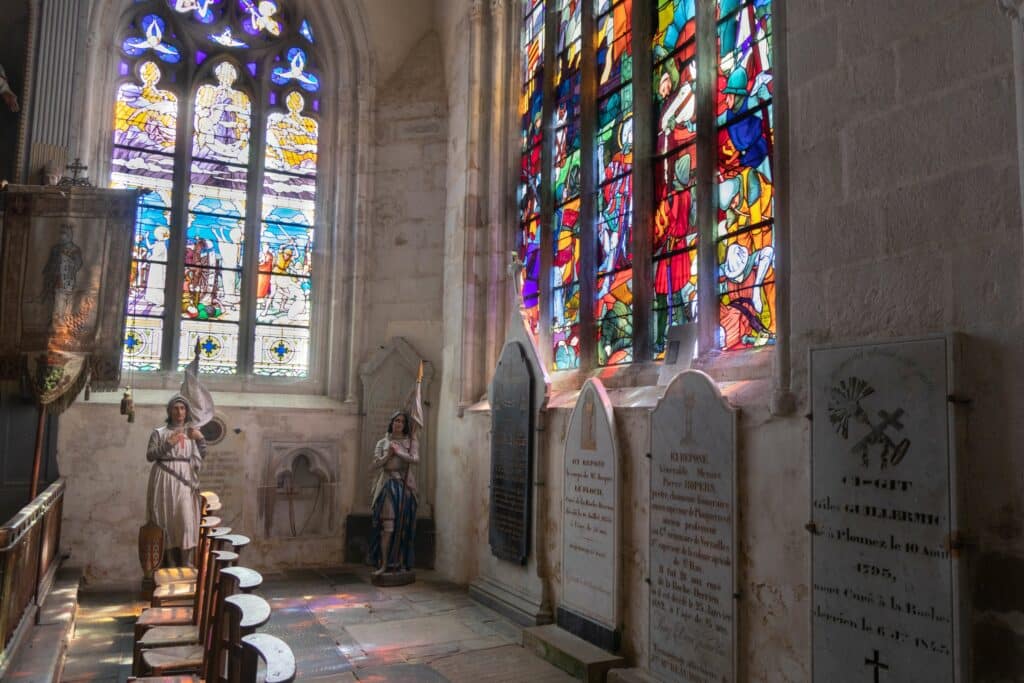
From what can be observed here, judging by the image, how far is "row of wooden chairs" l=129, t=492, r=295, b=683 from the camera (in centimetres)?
178

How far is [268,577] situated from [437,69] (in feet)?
16.7

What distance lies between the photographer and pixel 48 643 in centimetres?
389

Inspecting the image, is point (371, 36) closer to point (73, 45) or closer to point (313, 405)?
point (73, 45)

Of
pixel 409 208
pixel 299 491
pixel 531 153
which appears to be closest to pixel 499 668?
pixel 299 491

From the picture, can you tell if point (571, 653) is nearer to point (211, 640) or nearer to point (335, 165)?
point (211, 640)

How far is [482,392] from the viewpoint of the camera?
22.2 feet

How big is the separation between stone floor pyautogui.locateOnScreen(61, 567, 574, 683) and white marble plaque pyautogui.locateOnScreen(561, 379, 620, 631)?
0.44m

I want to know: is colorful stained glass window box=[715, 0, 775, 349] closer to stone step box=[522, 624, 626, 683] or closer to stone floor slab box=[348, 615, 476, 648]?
stone step box=[522, 624, 626, 683]

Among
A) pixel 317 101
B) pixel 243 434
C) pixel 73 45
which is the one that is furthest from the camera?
pixel 317 101

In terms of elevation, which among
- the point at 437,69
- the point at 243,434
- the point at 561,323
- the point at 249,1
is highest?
the point at 249,1

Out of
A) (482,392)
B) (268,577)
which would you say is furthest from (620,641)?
(268,577)

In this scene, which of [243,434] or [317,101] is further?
[317,101]

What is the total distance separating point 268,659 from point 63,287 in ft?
15.9

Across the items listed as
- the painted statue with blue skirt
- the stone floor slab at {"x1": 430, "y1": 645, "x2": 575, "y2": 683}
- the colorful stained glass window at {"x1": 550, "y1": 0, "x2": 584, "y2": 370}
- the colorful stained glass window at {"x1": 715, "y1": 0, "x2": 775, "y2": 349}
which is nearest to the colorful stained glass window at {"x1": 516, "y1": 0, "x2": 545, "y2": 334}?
the colorful stained glass window at {"x1": 550, "y1": 0, "x2": 584, "y2": 370}
